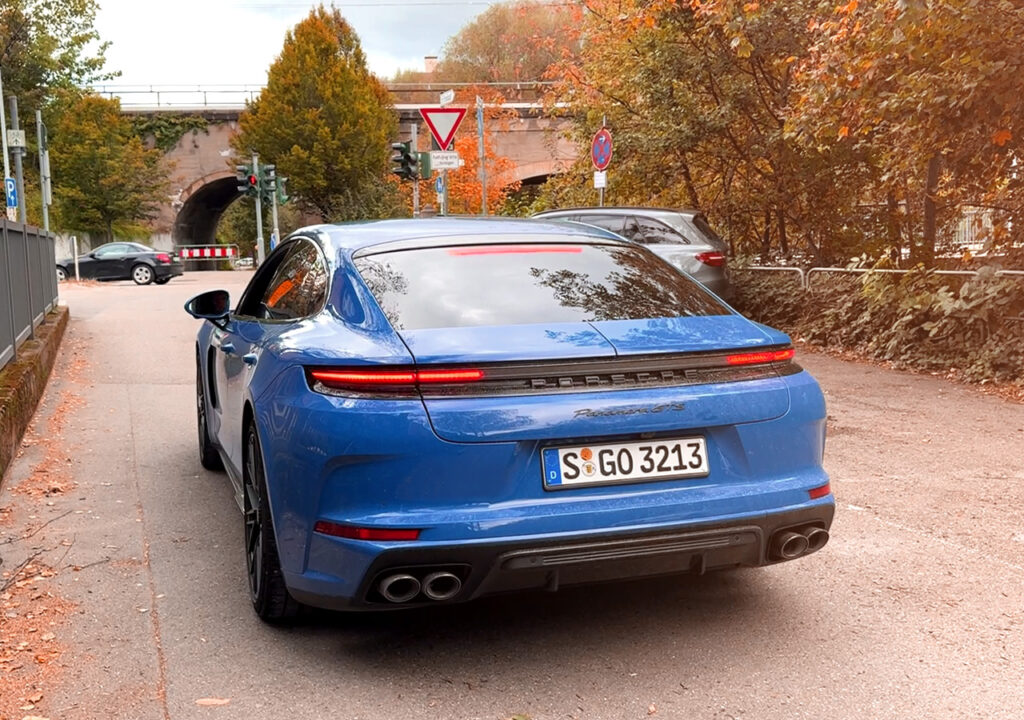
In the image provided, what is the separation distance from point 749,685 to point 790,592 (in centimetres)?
94

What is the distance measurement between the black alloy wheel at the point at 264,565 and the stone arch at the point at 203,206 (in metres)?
48.3

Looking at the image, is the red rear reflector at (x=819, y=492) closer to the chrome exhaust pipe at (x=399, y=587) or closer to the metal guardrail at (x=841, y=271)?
the chrome exhaust pipe at (x=399, y=587)

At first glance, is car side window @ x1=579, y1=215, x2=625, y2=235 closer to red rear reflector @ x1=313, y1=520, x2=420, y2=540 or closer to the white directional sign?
the white directional sign

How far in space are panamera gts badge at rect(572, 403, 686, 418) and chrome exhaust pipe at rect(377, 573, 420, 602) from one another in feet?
2.36

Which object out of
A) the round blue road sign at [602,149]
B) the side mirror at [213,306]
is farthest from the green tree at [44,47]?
the side mirror at [213,306]

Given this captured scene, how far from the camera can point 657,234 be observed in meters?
12.8

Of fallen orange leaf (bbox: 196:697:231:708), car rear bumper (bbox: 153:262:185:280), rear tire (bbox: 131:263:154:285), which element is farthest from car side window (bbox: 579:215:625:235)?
rear tire (bbox: 131:263:154:285)

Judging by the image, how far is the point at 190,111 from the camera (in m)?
53.0

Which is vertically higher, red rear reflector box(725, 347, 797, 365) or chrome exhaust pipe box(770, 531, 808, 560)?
red rear reflector box(725, 347, 797, 365)

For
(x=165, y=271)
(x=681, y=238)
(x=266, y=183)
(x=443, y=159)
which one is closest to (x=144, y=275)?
(x=165, y=271)

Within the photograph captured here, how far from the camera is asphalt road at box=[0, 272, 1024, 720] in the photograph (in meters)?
3.22

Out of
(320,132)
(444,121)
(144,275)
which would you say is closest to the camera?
(444,121)

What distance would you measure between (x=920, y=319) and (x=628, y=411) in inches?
333

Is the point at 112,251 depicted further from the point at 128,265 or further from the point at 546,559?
Result: the point at 546,559
